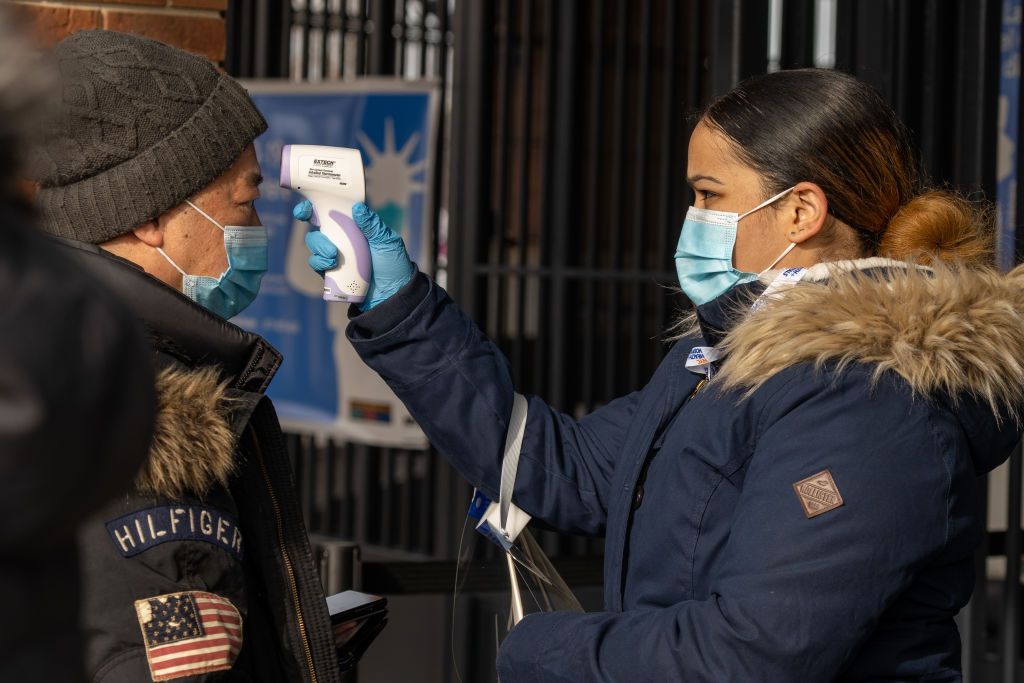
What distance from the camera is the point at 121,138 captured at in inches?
70.3

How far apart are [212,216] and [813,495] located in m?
1.00

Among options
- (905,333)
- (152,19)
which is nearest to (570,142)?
(152,19)

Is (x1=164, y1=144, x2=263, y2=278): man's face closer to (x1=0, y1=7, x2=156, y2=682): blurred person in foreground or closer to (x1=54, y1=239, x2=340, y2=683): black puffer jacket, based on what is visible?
(x1=54, y1=239, x2=340, y2=683): black puffer jacket

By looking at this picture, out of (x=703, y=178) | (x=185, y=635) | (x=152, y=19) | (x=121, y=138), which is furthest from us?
(x=152, y=19)

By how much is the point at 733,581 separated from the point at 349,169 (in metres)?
0.97

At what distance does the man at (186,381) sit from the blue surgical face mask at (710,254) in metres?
0.71

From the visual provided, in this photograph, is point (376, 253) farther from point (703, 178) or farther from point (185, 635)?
point (185, 635)

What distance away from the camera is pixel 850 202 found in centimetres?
A: 192

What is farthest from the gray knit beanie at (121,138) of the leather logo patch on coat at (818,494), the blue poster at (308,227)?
the blue poster at (308,227)

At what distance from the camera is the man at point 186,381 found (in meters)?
1.39

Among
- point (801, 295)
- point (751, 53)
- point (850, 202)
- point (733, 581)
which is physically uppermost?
point (751, 53)

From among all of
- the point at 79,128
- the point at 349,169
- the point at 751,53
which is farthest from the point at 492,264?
the point at 79,128

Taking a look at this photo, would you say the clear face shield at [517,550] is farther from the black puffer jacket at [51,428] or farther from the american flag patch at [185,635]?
the black puffer jacket at [51,428]

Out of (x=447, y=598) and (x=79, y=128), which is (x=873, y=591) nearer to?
(x=79, y=128)
